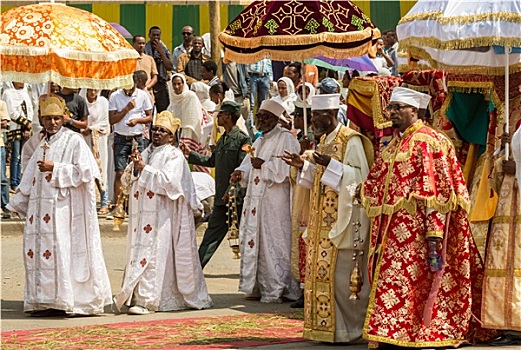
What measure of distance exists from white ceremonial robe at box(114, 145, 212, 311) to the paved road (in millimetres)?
212

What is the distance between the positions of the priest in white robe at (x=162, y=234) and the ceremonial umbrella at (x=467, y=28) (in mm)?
3309

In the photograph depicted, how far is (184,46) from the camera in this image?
2319 cm

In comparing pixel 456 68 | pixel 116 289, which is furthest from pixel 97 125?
pixel 456 68

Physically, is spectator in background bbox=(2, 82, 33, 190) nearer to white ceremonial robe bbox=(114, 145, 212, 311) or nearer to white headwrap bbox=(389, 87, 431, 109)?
white ceremonial robe bbox=(114, 145, 212, 311)

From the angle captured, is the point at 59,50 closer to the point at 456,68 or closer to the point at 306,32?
the point at 306,32

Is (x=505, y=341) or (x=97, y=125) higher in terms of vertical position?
(x=97, y=125)

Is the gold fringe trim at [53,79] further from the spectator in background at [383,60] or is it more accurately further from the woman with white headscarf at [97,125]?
the spectator in background at [383,60]

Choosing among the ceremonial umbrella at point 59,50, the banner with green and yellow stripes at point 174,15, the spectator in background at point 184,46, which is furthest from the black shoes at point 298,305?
the banner with green and yellow stripes at point 174,15

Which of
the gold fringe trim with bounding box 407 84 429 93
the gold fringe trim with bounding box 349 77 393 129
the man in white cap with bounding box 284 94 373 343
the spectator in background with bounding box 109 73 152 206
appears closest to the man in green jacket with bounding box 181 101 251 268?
the gold fringe trim with bounding box 407 84 429 93

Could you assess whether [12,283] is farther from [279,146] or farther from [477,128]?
[477,128]

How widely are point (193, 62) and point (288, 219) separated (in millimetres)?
8712

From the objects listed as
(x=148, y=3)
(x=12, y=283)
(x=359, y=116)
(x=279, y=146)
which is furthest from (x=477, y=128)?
(x=148, y=3)

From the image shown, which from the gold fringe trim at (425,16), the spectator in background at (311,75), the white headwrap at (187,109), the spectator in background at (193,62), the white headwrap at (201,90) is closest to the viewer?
the gold fringe trim at (425,16)

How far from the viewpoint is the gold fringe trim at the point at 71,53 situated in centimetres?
1255
